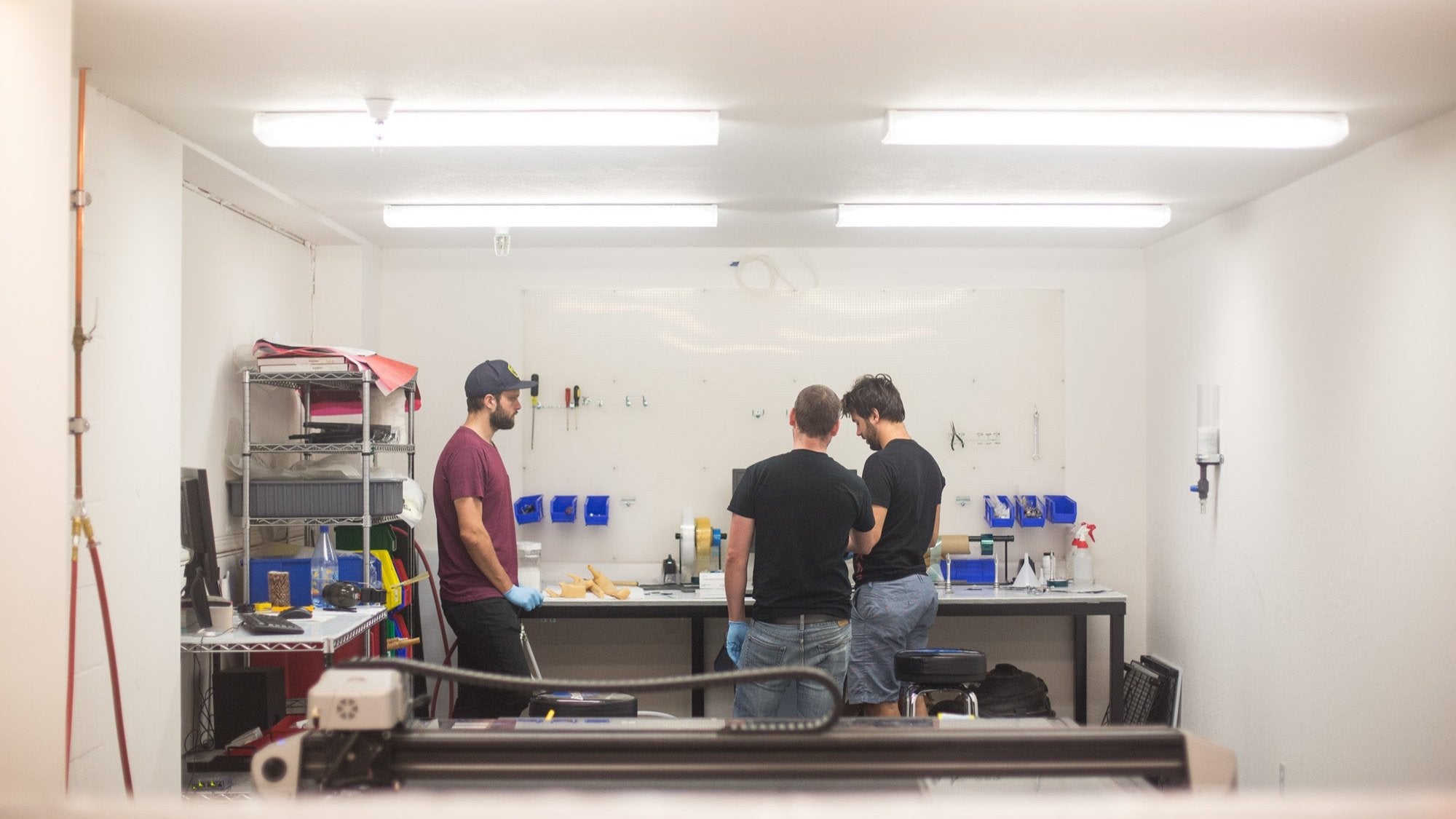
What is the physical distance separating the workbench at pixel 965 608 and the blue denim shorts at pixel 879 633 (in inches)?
37.0

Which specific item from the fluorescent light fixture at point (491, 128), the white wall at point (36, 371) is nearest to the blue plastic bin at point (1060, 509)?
the fluorescent light fixture at point (491, 128)

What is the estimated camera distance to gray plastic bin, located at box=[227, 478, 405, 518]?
4020mm

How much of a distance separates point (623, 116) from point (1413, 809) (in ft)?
8.79

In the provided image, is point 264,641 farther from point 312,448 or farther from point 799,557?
point 799,557

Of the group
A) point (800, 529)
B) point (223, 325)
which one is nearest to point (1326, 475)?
point (800, 529)

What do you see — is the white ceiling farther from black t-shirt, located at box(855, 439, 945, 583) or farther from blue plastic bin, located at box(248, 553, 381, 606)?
blue plastic bin, located at box(248, 553, 381, 606)

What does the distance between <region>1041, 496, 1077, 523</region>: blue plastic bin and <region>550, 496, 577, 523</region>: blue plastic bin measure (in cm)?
241

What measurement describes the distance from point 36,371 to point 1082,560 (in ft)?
15.1

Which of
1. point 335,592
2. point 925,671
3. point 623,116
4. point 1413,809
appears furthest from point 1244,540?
point 1413,809

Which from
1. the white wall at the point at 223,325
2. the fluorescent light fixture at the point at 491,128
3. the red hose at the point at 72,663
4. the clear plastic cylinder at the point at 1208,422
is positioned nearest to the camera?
the red hose at the point at 72,663

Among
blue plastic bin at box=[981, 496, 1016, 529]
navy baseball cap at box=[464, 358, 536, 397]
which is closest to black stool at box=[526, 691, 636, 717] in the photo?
navy baseball cap at box=[464, 358, 536, 397]

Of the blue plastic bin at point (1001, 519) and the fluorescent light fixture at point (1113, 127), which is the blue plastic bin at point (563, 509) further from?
the fluorescent light fixture at point (1113, 127)

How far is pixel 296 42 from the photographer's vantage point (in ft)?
8.27

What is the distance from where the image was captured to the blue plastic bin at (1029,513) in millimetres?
5223
